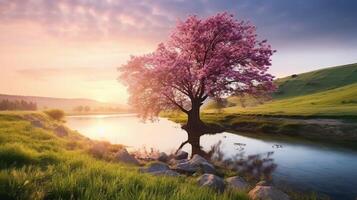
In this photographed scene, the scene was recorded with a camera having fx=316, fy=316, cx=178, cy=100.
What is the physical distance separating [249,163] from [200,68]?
2292 cm

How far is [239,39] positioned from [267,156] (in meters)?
20.7

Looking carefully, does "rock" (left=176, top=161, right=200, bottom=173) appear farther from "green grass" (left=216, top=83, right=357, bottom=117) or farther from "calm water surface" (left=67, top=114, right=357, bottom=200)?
"green grass" (left=216, top=83, right=357, bottom=117)

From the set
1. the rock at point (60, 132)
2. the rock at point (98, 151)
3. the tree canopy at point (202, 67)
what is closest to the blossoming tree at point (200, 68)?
the tree canopy at point (202, 67)

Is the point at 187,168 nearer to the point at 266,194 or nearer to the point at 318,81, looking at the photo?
the point at 266,194

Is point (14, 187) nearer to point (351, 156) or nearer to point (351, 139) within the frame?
point (351, 156)

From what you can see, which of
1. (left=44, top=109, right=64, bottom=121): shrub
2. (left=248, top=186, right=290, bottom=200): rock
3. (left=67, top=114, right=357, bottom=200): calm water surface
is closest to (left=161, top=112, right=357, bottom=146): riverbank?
(left=67, top=114, right=357, bottom=200): calm water surface

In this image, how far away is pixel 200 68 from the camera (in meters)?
45.2

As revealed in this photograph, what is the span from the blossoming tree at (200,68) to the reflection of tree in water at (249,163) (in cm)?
1369

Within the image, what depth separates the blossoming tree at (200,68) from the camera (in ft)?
140

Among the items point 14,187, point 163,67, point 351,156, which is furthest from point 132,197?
point 163,67

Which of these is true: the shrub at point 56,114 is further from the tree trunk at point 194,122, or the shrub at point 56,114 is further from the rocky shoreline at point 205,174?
the rocky shoreline at point 205,174

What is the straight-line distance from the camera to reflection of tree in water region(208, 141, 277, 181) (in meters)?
20.6

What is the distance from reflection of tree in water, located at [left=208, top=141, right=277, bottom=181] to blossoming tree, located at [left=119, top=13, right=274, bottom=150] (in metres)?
13.7

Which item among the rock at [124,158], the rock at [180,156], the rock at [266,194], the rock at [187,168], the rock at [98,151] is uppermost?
the rock at [98,151]
